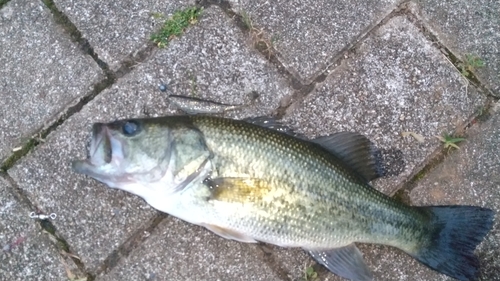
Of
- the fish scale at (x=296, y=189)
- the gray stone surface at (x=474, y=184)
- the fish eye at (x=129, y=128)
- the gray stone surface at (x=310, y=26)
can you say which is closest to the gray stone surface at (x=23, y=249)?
the fish eye at (x=129, y=128)

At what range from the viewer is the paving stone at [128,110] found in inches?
156

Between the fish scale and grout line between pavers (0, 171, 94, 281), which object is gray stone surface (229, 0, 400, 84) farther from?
grout line between pavers (0, 171, 94, 281)

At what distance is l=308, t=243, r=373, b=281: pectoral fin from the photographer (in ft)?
12.4

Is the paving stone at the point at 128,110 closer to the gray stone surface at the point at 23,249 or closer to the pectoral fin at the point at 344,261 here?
the gray stone surface at the point at 23,249

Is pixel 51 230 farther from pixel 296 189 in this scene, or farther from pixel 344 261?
Answer: pixel 344 261

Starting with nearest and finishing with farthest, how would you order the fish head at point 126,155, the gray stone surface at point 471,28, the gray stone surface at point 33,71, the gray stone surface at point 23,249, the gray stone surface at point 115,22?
the fish head at point 126,155 → the gray stone surface at point 23,249 → the gray stone surface at point 33,71 → the gray stone surface at point 115,22 → the gray stone surface at point 471,28

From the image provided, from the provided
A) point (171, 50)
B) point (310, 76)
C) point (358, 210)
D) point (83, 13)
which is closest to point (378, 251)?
point (358, 210)

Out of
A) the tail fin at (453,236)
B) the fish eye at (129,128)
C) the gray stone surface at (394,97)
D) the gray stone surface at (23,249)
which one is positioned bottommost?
the gray stone surface at (23,249)

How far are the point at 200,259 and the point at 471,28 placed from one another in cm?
249

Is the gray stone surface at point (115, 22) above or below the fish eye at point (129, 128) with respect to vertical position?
above

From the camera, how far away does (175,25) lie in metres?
4.23

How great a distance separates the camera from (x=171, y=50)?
4203 millimetres

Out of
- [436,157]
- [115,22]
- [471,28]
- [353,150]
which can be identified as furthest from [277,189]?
[471,28]

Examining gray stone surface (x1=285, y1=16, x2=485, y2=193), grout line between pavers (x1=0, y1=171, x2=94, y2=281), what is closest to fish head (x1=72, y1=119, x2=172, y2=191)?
grout line between pavers (x1=0, y1=171, x2=94, y2=281)
